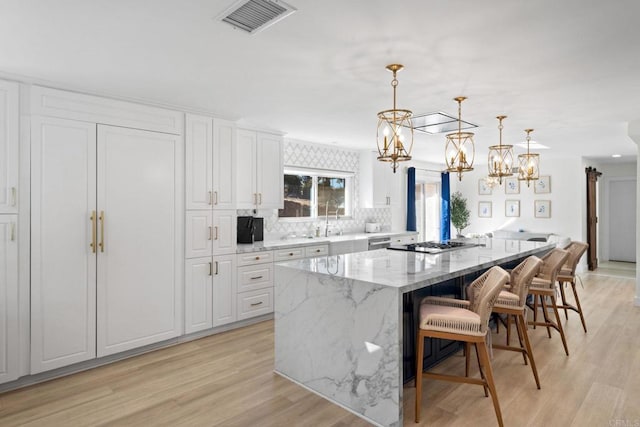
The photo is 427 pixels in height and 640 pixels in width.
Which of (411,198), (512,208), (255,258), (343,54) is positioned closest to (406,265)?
(343,54)

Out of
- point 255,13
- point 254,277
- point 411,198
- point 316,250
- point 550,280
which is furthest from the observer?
point 411,198

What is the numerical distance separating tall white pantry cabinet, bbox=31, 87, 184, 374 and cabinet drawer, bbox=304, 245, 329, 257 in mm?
1737

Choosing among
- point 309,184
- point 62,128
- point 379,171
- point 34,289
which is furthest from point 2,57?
point 379,171

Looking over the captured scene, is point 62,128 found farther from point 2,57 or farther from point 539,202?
point 539,202

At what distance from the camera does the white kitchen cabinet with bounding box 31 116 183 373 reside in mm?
3137

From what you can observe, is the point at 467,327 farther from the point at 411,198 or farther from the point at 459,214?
the point at 459,214

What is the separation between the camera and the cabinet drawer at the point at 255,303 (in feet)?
14.7

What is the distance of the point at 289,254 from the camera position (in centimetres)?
494

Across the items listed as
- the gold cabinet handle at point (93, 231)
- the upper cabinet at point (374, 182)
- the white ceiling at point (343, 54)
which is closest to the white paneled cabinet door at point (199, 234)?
the gold cabinet handle at point (93, 231)

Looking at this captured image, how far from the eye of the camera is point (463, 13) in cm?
204

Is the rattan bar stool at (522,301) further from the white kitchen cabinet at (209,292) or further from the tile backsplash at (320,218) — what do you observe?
the tile backsplash at (320,218)

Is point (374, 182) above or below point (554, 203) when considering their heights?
above

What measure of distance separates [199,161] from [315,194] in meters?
2.51

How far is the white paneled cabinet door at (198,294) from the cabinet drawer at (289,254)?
0.90m
